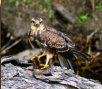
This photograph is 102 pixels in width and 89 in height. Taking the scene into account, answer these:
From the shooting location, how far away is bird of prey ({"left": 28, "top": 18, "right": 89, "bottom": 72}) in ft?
10.3

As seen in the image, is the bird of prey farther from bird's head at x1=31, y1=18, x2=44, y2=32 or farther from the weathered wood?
the weathered wood

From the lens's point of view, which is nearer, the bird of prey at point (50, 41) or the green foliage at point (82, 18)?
the bird of prey at point (50, 41)

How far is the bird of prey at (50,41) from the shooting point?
314 cm

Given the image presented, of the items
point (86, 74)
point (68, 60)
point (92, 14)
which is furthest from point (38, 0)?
point (68, 60)

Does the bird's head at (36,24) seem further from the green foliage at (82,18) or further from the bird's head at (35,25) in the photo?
the green foliage at (82,18)

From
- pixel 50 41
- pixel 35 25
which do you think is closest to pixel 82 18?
pixel 50 41

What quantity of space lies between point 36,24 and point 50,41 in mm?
400

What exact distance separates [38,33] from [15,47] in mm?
4285

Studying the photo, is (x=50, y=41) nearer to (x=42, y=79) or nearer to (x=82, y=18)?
(x=42, y=79)

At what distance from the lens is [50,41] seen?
3201mm

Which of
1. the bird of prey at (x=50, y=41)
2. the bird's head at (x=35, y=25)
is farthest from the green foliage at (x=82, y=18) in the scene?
the bird's head at (x=35, y=25)

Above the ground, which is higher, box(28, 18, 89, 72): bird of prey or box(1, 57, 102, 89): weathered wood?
box(28, 18, 89, 72): bird of prey

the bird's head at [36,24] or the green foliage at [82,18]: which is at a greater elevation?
the green foliage at [82,18]

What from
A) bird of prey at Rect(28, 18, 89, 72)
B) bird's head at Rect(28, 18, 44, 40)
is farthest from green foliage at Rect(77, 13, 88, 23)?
bird's head at Rect(28, 18, 44, 40)
